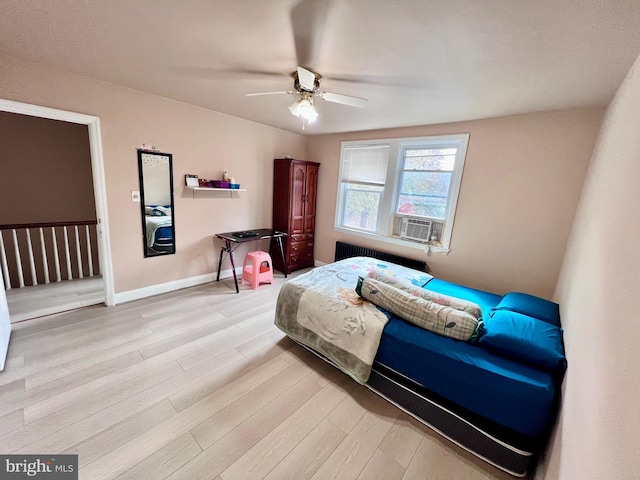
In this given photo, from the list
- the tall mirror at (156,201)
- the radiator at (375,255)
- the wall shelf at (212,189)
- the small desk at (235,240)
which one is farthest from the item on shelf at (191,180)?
the radiator at (375,255)

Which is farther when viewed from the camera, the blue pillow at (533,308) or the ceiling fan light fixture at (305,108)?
the ceiling fan light fixture at (305,108)

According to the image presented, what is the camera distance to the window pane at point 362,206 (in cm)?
411

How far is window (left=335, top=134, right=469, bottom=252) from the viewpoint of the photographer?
3.33 m

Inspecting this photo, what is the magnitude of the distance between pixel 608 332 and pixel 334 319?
1.52 m

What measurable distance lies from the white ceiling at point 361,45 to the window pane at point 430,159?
756 mm

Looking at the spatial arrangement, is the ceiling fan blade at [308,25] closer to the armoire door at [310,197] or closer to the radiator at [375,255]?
the armoire door at [310,197]

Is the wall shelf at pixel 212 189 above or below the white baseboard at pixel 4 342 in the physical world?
above

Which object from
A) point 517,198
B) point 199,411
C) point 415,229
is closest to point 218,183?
point 199,411

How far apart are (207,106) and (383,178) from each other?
2.68m

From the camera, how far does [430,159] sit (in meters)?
3.47

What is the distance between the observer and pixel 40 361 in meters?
2.05

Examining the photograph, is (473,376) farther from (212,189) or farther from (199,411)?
(212,189)

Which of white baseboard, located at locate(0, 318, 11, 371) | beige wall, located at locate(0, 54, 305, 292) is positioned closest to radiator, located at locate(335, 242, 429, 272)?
beige wall, located at locate(0, 54, 305, 292)

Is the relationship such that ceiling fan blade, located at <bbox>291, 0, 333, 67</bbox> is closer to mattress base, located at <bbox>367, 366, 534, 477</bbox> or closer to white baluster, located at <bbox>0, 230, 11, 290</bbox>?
mattress base, located at <bbox>367, 366, 534, 477</bbox>
